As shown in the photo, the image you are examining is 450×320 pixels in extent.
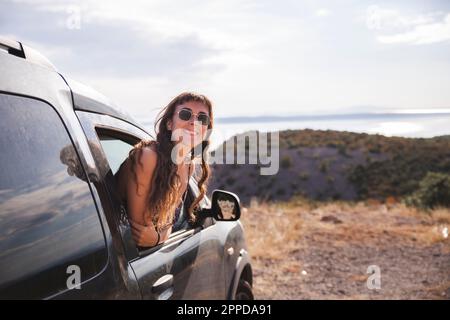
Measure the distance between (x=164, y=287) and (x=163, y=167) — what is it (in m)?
0.49

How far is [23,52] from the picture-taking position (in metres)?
1.84

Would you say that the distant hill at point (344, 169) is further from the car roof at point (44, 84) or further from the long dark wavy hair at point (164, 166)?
the car roof at point (44, 84)

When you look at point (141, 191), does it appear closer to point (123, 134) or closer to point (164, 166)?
point (164, 166)

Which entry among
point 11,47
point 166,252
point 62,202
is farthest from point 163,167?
point 11,47

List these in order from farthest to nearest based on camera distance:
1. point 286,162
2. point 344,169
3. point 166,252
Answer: point 286,162 < point 344,169 < point 166,252

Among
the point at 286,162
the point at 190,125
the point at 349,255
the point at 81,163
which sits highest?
the point at 190,125

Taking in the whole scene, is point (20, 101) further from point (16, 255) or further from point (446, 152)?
point (446, 152)

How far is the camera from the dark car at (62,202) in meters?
1.51

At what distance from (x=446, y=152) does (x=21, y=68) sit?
40838 millimetres

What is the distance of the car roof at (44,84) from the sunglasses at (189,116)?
24 cm

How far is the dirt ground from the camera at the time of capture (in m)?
7.83

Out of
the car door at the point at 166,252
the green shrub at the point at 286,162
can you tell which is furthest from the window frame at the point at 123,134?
the green shrub at the point at 286,162

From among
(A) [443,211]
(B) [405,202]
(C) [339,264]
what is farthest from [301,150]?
(C) [339,264]

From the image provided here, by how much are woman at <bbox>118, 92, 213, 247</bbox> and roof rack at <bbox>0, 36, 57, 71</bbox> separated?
0.54 metres
